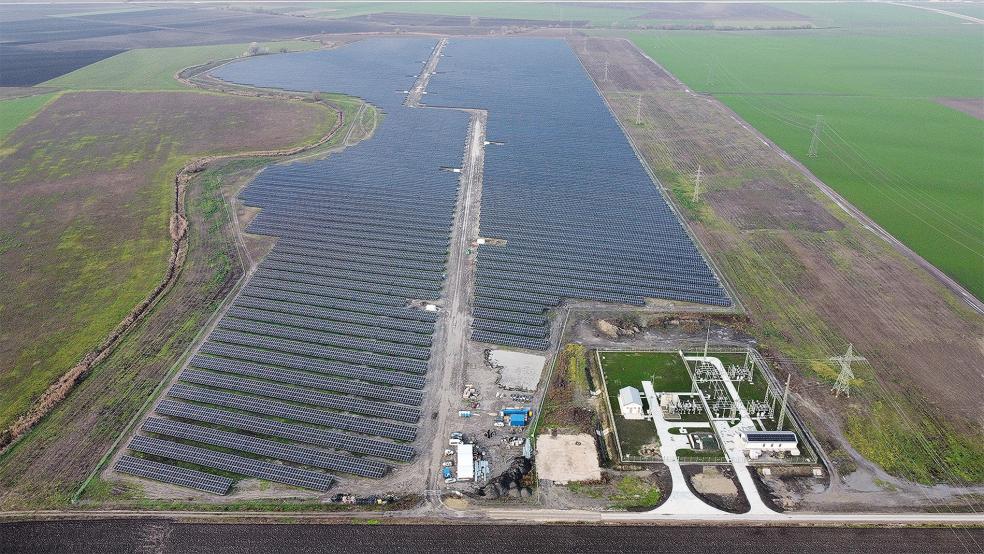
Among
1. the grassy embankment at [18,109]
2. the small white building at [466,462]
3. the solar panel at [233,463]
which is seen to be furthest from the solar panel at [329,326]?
the grassy embankment at [18,109]

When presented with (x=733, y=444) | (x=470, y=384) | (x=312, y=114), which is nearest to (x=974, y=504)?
(x=733, y=444)

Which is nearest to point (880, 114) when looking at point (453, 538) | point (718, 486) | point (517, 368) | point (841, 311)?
point (841, 311)

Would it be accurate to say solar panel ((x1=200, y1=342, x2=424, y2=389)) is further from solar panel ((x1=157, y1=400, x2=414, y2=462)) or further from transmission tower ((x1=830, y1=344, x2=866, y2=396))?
transmission tower ((x1=830, y1=344, x2=866, y2=396))

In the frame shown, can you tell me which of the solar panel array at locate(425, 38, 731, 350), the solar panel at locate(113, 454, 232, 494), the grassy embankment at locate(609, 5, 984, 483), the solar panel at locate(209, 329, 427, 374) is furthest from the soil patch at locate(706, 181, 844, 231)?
the solar panel at locate(113, 454, 232, 494)

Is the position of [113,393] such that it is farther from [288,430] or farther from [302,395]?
[288,430]

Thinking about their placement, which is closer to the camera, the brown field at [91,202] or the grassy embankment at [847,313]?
the grassy embankment at [847,313]

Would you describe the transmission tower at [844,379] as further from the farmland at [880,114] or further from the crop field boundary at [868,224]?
the farmland at [880,114]

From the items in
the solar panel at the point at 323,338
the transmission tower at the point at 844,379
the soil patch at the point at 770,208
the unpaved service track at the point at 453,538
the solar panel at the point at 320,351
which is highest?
the soil patch at the point at 770,208

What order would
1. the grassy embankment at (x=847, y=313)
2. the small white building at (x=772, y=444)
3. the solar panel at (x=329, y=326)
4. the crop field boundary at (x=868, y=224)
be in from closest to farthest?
the small white building at (x=772, y=444), the grassy embankment at (x=847, y=313), the solar panel at (x=329, y=326), the crop field boundary at (x=868, y=224)
